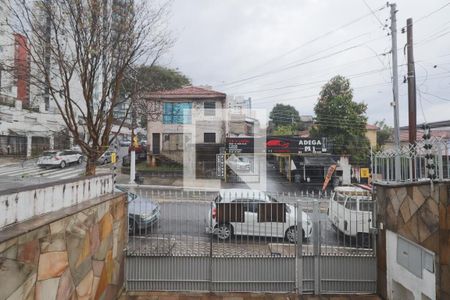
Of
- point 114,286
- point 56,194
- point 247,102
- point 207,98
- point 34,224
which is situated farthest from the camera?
point 247,102

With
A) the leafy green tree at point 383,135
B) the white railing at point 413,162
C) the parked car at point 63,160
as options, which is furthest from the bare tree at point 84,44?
the leafy green tree at point 383,135

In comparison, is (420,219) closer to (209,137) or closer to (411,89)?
(411,89)

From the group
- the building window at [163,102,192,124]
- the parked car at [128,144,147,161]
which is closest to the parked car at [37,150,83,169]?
the parked car at [128,144,147,161]

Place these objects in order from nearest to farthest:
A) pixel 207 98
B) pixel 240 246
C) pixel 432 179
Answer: pixel 432 179 < pixel 240 246 < pixel 207 98

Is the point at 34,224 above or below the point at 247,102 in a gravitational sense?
below

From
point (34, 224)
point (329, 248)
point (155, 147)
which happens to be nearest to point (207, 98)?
point (155, 147)

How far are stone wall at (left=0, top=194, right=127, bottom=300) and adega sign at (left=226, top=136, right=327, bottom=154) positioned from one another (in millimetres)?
16113

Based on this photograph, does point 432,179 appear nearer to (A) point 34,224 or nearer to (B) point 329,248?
(B) point 329,248

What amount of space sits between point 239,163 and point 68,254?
18.7m

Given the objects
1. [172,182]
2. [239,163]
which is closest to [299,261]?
[172,182]

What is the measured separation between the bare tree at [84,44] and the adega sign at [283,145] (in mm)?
14793

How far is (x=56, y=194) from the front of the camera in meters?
3.15

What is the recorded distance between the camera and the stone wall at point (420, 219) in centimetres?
356

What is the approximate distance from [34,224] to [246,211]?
3609 millimetres
